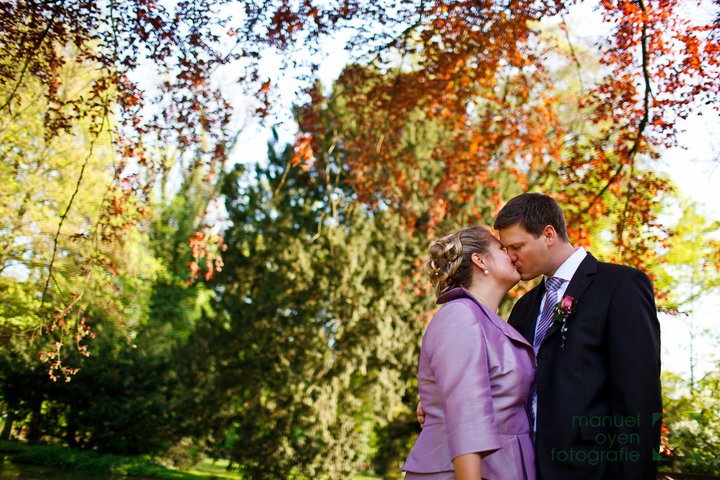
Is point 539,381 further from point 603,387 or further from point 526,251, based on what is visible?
point 526,251

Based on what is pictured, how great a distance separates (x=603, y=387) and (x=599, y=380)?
38mm

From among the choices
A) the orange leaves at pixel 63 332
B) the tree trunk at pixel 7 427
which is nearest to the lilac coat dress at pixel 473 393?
the orange leaves at pixel 63 332

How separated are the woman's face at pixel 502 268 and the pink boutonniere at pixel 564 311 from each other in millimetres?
237

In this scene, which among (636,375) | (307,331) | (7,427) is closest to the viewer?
(636,375)

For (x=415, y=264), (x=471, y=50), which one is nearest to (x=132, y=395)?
(x=415, y=264)

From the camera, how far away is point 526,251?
289cm

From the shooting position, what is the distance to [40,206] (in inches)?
595

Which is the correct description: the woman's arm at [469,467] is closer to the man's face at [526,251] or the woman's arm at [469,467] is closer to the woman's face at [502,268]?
the woman's face at [502,268]

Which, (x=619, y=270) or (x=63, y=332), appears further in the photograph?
(x=63, y=332)

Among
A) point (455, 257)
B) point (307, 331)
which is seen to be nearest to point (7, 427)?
point (307, 331)

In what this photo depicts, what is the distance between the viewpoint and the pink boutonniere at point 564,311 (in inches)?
103

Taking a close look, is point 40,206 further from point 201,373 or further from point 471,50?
point 471,50

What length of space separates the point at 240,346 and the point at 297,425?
2.42 m

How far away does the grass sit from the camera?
13.0m
